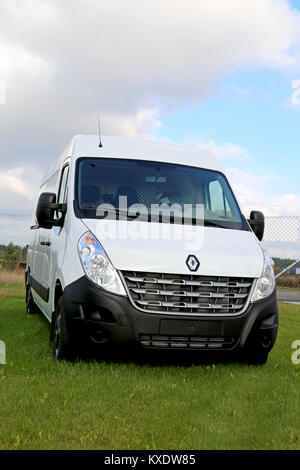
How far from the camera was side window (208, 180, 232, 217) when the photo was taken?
22.0 feet

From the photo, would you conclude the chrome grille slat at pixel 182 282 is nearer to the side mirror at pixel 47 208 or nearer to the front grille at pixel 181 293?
the front grille at pixel 181 293

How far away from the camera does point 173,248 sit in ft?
18.3

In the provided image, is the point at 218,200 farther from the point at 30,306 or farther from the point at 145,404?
the point at 30,306

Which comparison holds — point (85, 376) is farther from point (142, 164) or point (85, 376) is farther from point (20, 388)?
point (142, 164)

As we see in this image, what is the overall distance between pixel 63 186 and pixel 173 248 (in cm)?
205

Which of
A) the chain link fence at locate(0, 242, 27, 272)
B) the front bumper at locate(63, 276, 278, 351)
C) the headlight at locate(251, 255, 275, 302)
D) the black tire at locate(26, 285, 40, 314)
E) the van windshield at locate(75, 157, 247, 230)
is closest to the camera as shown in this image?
the front bumper at locate(63, 276, 278, 351)

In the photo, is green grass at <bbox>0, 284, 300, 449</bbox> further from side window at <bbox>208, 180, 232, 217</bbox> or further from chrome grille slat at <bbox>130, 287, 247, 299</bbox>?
side window at <bbox>208, 180, 232, 217</bbox>

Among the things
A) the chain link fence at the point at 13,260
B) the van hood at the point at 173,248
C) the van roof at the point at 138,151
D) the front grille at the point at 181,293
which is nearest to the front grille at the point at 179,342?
the front grille at the point at 181,293

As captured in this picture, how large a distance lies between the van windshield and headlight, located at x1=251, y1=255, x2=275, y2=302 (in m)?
0.68

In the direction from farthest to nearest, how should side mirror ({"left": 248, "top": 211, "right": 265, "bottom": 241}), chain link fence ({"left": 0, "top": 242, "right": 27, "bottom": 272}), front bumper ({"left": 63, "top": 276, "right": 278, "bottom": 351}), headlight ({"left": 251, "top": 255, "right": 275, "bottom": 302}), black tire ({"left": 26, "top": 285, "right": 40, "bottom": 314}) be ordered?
chain link fence ({"left": 0, "top": 242, "right": 27, "bottom": 272}) < black tire ({"left": 26, "top": 285, "right": 40, "bottom": 314}) < side mirror ({"left": 248, "top": 211, "right": 265, "bottom": 241}) < headlight ({"left": 251, "top": 255, "right": 275, "bottom": 302}) < front bumper ({"left": 63, "top": 276, "right": 278, "bottom": 351})

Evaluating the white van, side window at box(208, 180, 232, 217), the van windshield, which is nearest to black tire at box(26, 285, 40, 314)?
the white van

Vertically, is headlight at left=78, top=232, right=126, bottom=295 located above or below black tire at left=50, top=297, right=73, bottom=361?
above
